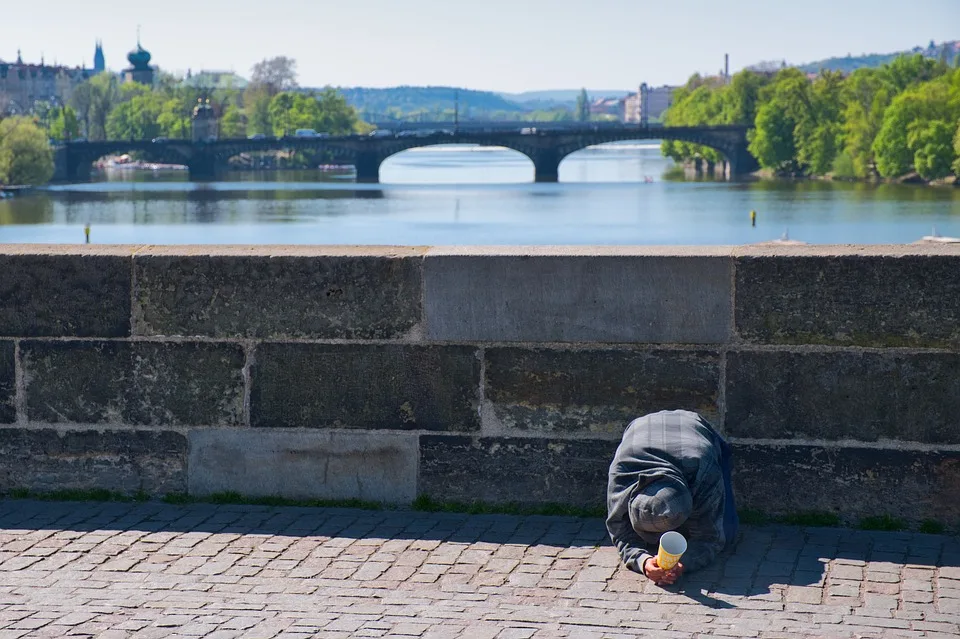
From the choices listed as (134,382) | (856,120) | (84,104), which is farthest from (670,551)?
A: (84,104)

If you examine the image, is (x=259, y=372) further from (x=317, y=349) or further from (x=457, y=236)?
(x=457, y=236)

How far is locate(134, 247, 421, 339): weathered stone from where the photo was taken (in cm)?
485

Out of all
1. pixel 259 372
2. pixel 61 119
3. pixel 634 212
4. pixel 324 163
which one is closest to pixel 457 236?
pixel 634 212

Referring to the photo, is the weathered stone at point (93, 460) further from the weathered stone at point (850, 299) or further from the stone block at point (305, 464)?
the weathered stone at point (850, 299)

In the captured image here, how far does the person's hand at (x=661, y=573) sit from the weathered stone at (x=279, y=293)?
123 cm

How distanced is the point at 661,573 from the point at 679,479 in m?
0.33

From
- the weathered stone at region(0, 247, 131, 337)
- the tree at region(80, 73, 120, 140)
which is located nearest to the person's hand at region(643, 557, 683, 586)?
the weathered stone at region(0, 247, 131, 337)

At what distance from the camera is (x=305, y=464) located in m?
4.94

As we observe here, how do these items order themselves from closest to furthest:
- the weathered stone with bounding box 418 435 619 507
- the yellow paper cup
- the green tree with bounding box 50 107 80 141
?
1. the yellow paper cup
2. the weathered stone with bounding box 418 435 619 507
3. the green tree with bounding box 50 107 80 141

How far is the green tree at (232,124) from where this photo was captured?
167125 mm

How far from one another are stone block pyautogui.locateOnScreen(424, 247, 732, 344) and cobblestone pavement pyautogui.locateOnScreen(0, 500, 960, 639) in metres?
0.62

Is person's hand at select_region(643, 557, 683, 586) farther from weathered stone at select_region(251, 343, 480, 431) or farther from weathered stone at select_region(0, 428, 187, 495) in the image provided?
weathered stone at select_region(0, 428, 187, 495)

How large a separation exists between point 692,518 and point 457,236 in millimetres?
53969

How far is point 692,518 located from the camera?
4254 mm
